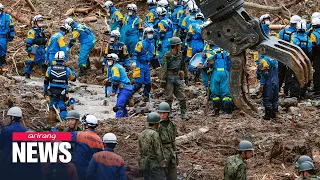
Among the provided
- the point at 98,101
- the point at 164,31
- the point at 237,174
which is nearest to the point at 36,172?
the point at 237,174

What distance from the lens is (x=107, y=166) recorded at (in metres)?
11.9

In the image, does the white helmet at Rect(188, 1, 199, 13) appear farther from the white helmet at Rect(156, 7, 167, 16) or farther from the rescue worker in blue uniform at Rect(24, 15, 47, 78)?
the rescue worker in blue uniform at Rect(24, 15, 47, 78)

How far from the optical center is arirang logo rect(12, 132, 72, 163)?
Answer: 12812mm

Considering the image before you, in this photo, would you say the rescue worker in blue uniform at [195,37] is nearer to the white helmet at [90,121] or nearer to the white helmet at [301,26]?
the white helmet at [301,26]

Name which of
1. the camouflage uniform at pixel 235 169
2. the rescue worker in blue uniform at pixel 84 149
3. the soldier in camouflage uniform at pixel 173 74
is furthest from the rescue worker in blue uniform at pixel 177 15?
the camouflage uniform at pixel 235 169

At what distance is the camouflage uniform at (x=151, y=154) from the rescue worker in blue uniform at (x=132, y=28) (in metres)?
11.7

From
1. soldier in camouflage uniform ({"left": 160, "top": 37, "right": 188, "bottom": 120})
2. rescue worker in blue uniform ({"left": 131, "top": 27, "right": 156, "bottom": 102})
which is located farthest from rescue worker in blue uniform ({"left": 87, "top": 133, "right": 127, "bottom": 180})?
rescue worker in blue uniform ({"left": 131, "top": 27, "right": 156, "bottom": 102})

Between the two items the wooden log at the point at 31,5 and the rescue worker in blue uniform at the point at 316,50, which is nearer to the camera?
the rescue worker in blue uniform at the point at 316,50

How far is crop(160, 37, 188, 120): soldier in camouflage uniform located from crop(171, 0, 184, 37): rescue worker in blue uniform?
5.59 m

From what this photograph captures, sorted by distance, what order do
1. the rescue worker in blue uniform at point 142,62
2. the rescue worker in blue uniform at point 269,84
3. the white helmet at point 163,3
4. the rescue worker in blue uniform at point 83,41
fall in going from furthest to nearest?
the white helmet at point 163,3, the rescue worker in blue uniform at point 83,41, the rescue worker in blue uniform at point 142,62, the rescue worker in blue uniform at point 269,84

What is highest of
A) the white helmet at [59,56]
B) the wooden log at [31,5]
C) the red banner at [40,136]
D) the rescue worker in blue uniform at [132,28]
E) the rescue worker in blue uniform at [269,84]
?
the wooden log at [31,5]

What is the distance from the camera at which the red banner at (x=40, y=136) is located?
12931 mm

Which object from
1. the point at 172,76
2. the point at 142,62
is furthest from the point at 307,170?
the point at 142,62

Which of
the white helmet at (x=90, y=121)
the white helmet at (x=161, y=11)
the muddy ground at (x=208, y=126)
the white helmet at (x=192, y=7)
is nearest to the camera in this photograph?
the white helmet at (x=90, y=121)
